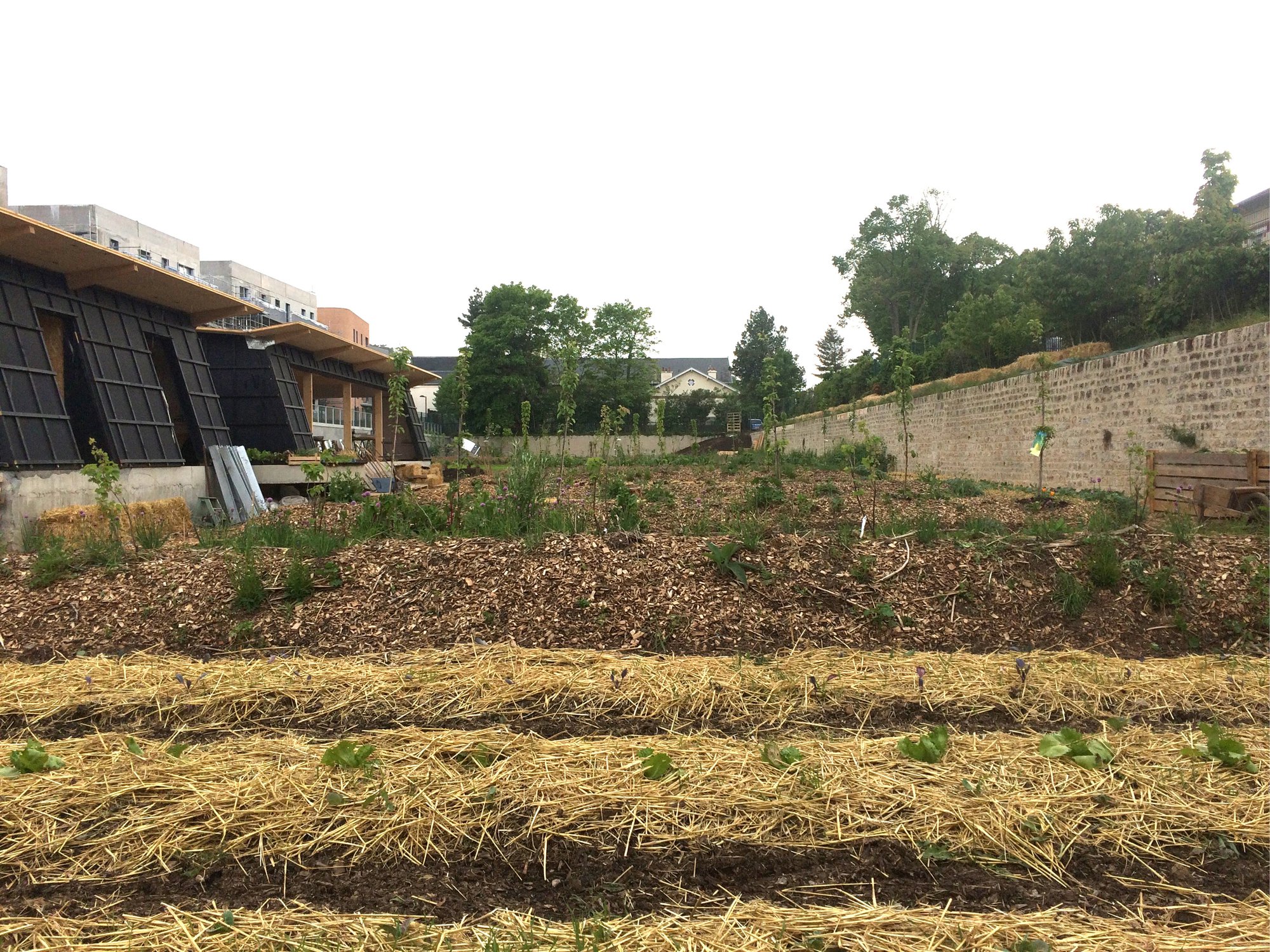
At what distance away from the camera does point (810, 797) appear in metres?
2.32

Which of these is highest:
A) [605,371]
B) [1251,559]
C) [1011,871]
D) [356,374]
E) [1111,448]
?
[605,371]

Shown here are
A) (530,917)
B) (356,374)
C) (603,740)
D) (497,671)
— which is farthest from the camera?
(356,374)

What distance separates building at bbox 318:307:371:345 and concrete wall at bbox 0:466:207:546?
137 feet

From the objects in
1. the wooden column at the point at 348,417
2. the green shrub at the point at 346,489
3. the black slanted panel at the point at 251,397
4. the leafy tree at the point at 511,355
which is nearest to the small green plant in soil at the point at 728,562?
the green shrub at the point at 346,489

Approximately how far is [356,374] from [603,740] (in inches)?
722

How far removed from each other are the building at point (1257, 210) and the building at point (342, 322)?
45979 mm

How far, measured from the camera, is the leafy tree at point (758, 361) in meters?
45.3

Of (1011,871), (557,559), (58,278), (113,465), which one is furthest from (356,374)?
(1011,871)

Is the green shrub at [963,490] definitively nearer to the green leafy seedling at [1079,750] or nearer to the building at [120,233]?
the green leafy seedling at [1079,750]

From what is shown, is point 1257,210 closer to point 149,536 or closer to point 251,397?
point 251,397

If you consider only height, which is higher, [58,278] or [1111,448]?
[58,278]

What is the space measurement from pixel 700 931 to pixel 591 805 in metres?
0.63

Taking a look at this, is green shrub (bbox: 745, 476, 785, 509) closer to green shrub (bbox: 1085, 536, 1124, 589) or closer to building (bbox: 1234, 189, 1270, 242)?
green shrub (bbox: 1085, 536, 1124, 589)

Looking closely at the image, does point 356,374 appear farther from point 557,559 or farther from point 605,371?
point 605,371
